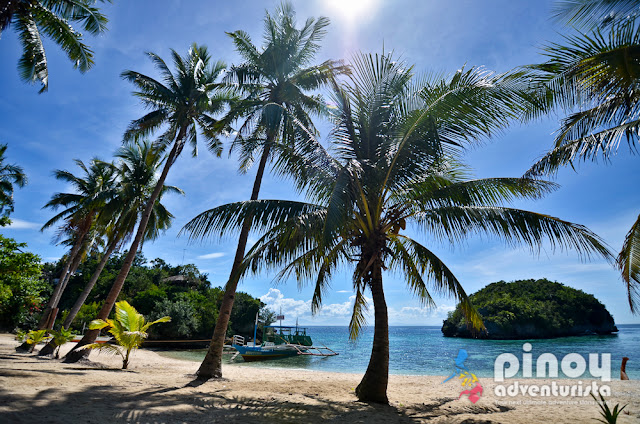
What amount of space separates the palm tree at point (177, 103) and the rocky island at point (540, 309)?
40386mm

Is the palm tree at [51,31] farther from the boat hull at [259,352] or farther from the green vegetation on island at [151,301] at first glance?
the boat hull at [259,352]

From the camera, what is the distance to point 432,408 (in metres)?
7.07

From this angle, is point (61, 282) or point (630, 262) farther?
point (61, 282)

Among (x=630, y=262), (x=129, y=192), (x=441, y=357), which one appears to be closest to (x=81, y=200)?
(x=129, y=192)

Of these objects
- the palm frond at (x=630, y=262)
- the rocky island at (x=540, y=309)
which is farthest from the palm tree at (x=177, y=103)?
the rocky island at (x=540, y=309)

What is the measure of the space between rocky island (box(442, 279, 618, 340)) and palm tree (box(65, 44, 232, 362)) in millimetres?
40386

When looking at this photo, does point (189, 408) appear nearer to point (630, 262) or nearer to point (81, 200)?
point (630, 262)

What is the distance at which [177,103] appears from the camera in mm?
12633

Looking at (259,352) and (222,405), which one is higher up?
(222,405)

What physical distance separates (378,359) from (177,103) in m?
11.4

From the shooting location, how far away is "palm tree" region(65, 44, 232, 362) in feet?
39.9

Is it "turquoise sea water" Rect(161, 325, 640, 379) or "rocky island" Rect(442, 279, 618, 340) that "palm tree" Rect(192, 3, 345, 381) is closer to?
"turquoise sea water" Rect(161, 325, 640, 379)

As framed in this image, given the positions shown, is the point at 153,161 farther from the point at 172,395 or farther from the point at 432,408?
the point at 432,408

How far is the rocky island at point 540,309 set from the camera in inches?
1682
